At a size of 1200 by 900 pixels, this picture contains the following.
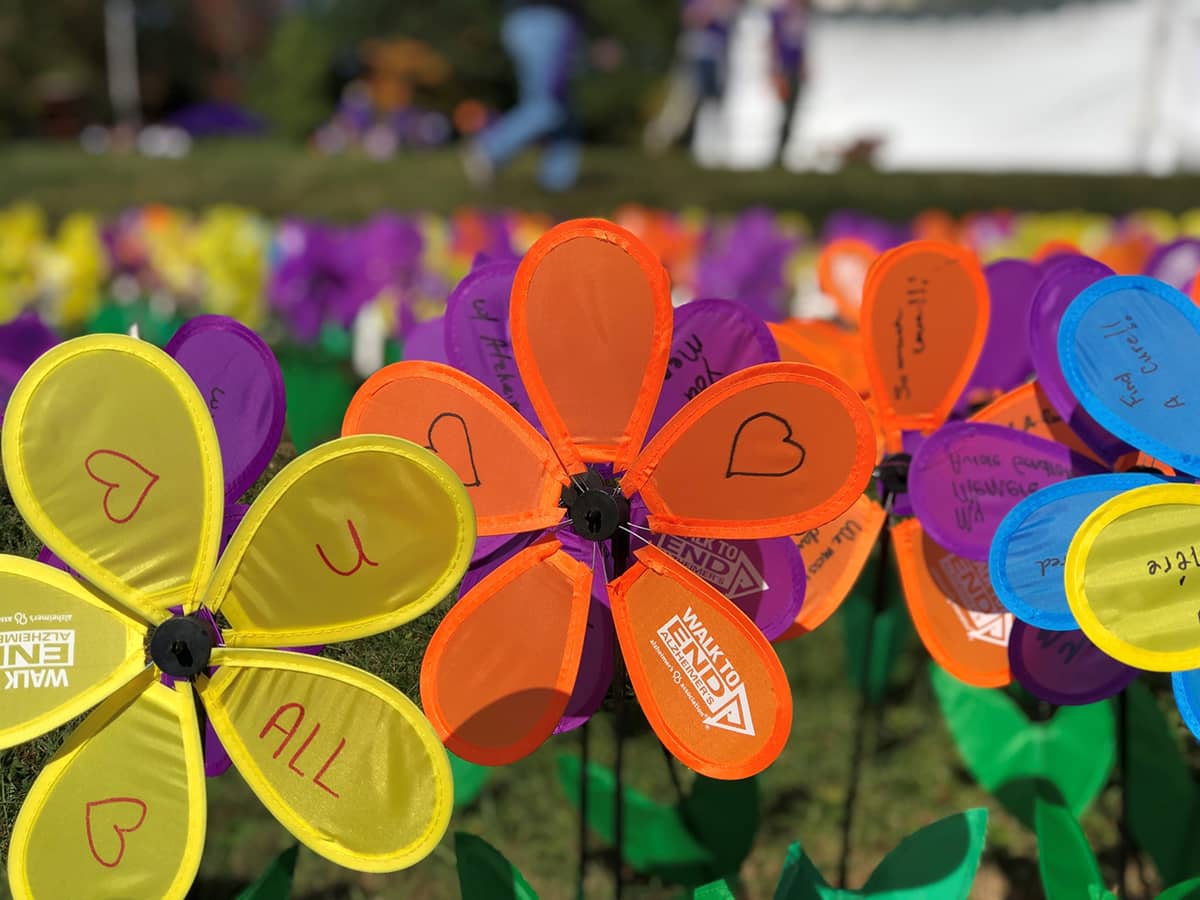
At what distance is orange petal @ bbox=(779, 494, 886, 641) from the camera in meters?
1.23

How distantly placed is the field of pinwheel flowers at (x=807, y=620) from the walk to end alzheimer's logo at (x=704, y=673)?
0.34ft

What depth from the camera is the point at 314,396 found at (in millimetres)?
1612

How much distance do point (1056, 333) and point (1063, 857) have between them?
508 mm

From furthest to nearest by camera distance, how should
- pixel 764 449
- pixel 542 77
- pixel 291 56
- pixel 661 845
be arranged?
pixel 291 56 → pixel 542 77 → pixel 661 845 → pixel 764 449

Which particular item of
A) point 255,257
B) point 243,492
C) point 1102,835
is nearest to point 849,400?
point 243,492

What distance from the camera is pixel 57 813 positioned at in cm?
96

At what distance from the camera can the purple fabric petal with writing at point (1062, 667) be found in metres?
1.18

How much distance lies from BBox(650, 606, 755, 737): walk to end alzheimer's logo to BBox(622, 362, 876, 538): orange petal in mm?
83

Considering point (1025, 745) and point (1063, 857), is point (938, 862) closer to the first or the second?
point (1063, 857)

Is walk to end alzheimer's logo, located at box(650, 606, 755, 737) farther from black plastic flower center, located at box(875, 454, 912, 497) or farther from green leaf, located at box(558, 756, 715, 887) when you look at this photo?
green leaf, located at box(558, 756, 715, 887)

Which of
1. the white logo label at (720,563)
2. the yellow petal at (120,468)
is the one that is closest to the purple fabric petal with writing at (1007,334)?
the white logo label at (720,563)

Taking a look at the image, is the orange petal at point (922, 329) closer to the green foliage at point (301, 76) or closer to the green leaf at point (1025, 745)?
the green leaf at point (1025, 745)

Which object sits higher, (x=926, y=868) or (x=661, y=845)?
(x=926, y=868)

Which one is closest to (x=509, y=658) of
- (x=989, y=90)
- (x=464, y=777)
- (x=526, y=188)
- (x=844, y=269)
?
(x=464, y=777)
